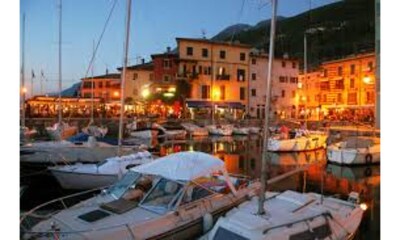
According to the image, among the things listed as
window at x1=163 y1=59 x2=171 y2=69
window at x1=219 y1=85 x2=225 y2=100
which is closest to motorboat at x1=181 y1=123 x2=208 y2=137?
window at x1=219 y1=85 x2=225 y2=100

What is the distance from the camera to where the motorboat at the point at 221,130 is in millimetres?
22156

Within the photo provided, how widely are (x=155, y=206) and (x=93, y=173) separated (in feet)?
10.9

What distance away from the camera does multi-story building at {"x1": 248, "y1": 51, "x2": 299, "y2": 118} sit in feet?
95.0

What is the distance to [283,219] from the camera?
3469 mm

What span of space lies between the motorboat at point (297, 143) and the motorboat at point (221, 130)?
6.29m

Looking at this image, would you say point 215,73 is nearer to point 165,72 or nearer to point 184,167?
point 165,72

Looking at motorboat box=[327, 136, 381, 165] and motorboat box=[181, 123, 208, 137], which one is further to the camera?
motorboat box=[181, 123, 208, 137]

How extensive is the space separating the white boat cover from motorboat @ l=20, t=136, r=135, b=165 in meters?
3.69

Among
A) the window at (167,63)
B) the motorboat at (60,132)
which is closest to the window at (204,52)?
the window at (167,63)

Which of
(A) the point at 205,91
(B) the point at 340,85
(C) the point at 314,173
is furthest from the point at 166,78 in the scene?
(C) the point at 314,173

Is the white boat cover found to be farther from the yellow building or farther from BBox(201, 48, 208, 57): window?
BBox(201, 48, 208, 57): window

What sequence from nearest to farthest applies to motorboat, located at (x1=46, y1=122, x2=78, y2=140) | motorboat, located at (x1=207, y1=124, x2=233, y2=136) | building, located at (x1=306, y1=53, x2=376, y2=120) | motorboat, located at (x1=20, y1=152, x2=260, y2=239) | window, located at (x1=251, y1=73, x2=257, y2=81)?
motorboat, located at (x1=20, y1=152, x2=260, y2=239)
motorboat, located at (x1=46, y1=122, x2=78, y2=140)
building, located at (x1=306, y1=53, x2=376, y2=120)
motorboat, located at (x1=207, y1=124, x2=233, y2=136)
window, located at (x1=251, y1=73, x2=257, y2=81)

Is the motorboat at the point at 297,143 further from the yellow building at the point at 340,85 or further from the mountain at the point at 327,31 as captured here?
the yellow building at the point at 340,85
